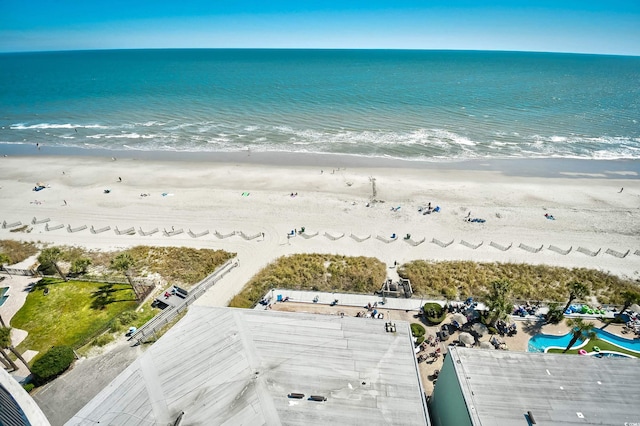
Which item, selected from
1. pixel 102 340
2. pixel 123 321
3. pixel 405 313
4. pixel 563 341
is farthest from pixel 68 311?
pixel 563 341

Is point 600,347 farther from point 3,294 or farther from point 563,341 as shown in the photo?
point 3,294

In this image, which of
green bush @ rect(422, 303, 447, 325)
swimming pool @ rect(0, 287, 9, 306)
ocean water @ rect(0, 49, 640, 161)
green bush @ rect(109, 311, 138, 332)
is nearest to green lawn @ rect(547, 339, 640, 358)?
green bush @ rect(422, 303, 447, 325)

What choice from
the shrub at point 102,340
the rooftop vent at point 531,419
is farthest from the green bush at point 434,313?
the shrub at point 102,340

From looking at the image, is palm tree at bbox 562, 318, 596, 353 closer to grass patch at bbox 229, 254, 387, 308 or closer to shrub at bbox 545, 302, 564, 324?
shrub at bbox 545, 302, 564, 324

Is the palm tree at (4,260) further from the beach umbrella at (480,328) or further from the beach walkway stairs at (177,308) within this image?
the beach umbrella at (480,328)

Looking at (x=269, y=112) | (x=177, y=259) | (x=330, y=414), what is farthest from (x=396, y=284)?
(x=269, y=112)

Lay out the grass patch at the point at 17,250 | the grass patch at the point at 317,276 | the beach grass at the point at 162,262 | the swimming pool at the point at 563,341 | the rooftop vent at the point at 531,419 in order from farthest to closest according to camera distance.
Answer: the grass patch at the point at 17,250
the beach grass at the point at 162,262
the grass patch at the point at 317,276
the swimming pool at the point at 563,341
the rooftop vent at the point at 531,419
